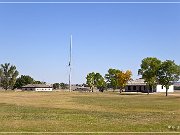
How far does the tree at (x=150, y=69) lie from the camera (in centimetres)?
9631

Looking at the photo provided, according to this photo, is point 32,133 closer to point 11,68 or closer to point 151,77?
point 151,77

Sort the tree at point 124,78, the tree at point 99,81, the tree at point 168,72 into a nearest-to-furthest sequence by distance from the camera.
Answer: the tree at point 168,72 → the tree at point 124,78 → the tree at point 99,81

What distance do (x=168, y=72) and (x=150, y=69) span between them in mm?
6618

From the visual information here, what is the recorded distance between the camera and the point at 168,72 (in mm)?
92250

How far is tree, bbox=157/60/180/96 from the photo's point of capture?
90.7m

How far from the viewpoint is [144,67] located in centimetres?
9919

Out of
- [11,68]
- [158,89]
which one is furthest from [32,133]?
[11,68]

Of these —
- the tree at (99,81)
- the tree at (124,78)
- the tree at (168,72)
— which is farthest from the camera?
the tree at (99,81)

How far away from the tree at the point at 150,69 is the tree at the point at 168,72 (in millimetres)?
1553

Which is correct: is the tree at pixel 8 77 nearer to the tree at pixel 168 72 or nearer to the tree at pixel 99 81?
the tree at pixel 99 81

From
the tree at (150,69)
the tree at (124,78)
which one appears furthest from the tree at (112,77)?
the tree at (150,69)

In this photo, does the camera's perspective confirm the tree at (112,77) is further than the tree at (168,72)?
Yes

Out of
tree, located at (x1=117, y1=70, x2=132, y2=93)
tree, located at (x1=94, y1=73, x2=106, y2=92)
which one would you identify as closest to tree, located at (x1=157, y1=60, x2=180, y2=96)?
tree, located at (x1=117, y1=70, x2=132, y2=93)

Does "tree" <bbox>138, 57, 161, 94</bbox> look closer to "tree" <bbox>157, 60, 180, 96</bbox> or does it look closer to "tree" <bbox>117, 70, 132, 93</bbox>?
"tree" <bbox>157, 60, 180, 96</bbox>
